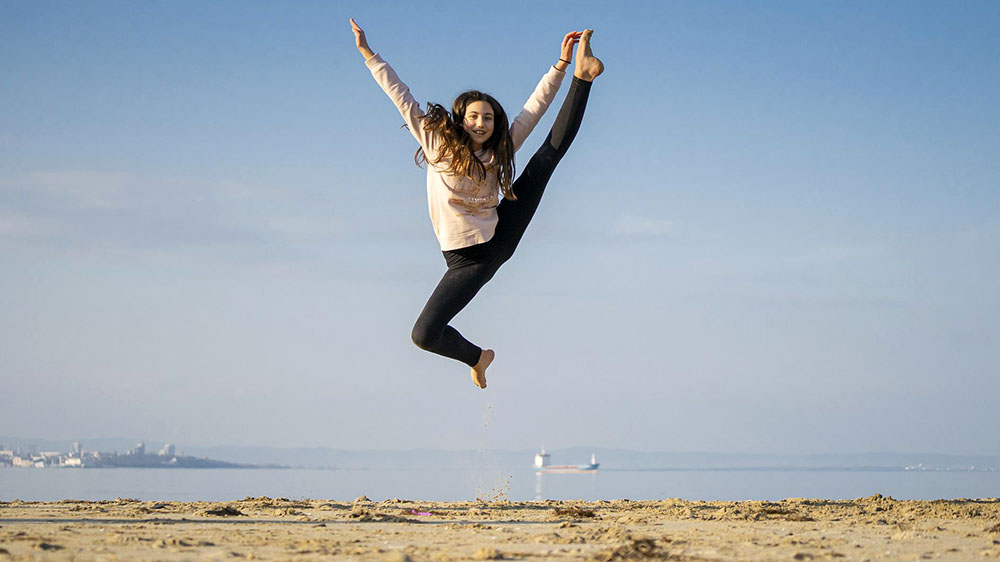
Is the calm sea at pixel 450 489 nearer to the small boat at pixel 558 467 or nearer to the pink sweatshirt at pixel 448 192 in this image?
the pink sweatshirt at pixel 448 192

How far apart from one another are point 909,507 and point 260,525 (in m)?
4.98

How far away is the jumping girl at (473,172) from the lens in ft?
17.5

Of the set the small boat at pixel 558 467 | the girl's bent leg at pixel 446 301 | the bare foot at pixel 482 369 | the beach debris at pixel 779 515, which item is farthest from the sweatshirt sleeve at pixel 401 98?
the small boat at pixel 558 467

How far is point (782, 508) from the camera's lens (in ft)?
21.8

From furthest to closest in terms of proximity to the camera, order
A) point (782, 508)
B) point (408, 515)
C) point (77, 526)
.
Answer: point (782, 508) → point (408, 515) → point (77, 526)

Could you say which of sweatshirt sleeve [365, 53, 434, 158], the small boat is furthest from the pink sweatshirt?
the small boat

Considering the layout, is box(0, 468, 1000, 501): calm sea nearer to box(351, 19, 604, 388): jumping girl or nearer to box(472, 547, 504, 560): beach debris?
box(351, 19, 604, 388): jumping girl

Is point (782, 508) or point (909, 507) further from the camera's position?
point (909, 507)

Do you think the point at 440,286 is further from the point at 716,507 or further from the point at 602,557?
the point at 716,507

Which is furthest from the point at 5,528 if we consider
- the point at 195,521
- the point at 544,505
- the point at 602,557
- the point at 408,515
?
the point at 544,505

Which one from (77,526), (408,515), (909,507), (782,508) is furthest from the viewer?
(909,507)

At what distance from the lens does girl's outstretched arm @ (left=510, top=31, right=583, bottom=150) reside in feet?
18.5

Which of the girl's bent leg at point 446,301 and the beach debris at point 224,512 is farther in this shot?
the beach debris at point 224,512

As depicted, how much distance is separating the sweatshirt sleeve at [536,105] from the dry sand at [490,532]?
2354 mm
